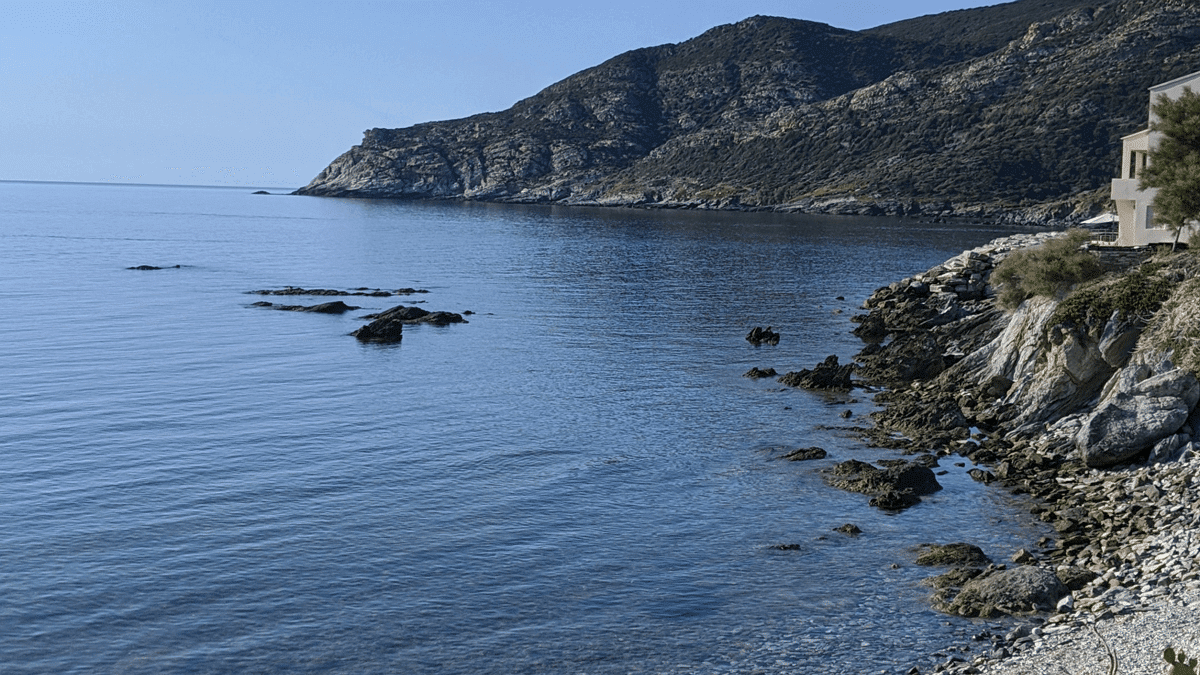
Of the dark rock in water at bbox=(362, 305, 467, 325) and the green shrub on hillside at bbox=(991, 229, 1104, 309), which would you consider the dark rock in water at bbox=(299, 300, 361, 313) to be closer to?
the dark rock in water at bbox=(362, 305, 467, 325)

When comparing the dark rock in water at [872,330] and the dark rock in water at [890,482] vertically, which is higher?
the dark rock in water at [872,330]

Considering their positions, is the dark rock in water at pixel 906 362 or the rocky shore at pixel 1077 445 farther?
the dark rock in water at pixel 906 362

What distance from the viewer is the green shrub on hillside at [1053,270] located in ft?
123

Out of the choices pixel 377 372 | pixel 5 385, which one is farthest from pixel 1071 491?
pixel 5 385

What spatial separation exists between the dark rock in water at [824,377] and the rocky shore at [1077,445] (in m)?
1.27

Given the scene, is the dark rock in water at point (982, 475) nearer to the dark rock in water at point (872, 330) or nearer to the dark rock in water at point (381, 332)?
the dark rock in water at point (872, 330)

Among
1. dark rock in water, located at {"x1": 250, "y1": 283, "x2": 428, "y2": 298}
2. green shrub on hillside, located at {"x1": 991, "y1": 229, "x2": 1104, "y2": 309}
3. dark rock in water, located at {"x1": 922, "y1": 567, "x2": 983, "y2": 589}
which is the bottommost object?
dark rock in water, located at {"x1": 922, "y1": 567, "x2": 983, "y2": 589}

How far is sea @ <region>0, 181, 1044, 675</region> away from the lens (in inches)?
742

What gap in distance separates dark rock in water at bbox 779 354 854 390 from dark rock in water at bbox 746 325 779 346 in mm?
10108

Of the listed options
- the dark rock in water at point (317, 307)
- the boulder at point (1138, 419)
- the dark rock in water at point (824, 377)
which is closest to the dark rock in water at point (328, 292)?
the dark rock in water at point (317, 307)

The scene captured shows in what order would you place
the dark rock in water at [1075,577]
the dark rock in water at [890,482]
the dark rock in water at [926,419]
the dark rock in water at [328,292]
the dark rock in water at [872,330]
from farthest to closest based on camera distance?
the dark rock in water at [328,292], the dark rock in water at [872,330], the dark rock in water at [926,419], the dark rock in water at [890,482], the dark rock in water at [1075,577]

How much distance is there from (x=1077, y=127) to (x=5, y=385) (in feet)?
594

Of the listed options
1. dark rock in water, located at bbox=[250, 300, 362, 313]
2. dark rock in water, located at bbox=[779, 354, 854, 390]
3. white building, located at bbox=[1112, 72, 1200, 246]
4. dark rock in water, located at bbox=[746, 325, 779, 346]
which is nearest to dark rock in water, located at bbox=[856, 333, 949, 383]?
dark rock in water, located at bbox=[779, 354, 854, 390]

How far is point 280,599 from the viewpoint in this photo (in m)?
20.3
